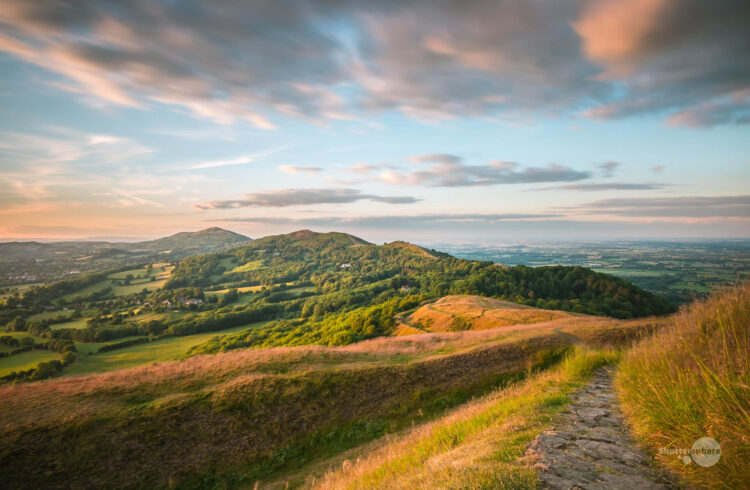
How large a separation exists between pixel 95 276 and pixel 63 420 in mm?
214679

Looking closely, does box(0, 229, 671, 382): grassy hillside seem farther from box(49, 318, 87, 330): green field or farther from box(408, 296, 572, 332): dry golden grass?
box(49, 318, 87, 330): green field

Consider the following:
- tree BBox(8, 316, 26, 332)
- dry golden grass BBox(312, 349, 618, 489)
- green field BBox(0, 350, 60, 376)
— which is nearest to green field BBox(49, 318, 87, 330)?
tree BBox(8, 316, 26, 332)

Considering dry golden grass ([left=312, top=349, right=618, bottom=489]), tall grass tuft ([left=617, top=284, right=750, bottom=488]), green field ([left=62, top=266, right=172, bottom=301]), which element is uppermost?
tall grass tuft ([left=617, top=284, right=750, bottom=488])

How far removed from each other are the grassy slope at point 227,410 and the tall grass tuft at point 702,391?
9.79 m

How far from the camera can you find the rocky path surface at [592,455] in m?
3.76

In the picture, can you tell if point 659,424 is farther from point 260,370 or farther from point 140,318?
point 140,318

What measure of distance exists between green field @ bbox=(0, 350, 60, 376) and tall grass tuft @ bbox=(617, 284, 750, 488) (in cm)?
10053

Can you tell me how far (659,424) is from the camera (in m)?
4.76

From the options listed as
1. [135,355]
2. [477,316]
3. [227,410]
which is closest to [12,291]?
[135,355]

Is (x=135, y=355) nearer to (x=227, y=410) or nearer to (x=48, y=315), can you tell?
(x=48, y=315)

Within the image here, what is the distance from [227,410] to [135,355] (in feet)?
299

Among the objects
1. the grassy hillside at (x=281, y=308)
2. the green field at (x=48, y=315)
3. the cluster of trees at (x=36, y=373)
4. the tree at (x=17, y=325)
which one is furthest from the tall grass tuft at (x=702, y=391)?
the green field at (x=48, y=315)

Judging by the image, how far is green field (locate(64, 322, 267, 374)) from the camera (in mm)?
70750

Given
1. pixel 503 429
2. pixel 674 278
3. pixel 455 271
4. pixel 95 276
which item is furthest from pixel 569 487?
pixel 95 276
